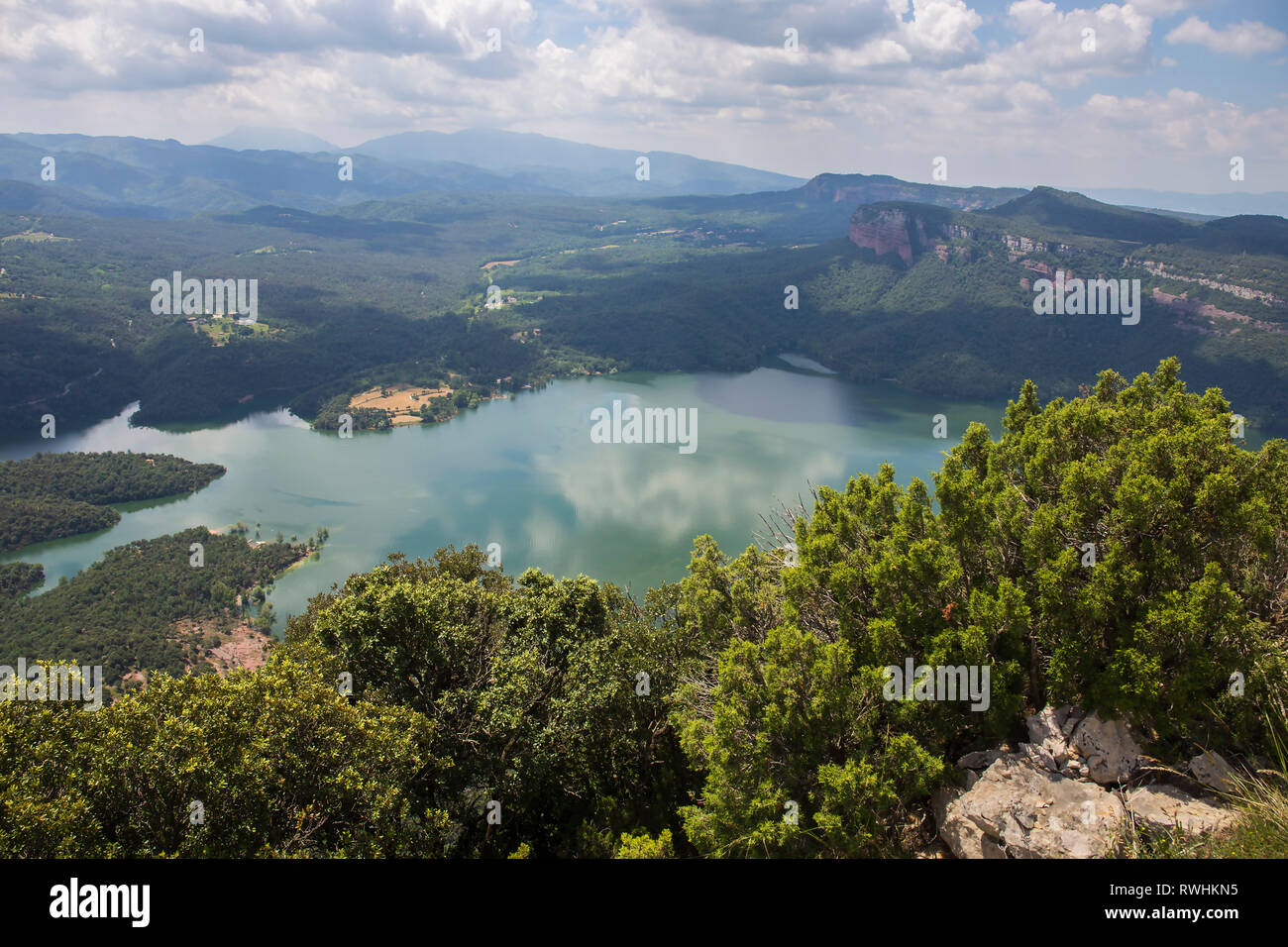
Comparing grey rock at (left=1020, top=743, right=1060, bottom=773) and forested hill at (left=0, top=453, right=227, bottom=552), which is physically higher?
grey rock at (left=1020, top=743, right=1060, bottom=773)

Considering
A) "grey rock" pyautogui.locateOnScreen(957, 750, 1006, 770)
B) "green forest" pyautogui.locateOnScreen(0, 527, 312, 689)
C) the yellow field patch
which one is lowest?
"green forest" pyautogui.locateOnScreen(0, 527, 312, 689)

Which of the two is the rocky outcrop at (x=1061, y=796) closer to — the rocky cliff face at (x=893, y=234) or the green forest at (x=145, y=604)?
the green forest at (x=145, y=604)

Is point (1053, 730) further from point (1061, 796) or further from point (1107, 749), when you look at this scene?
point (1061, 796)

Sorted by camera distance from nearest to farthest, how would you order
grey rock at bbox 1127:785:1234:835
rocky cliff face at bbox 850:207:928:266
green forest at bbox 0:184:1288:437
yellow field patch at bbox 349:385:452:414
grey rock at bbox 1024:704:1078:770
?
grey rock at bbox 1127:785:1234:835, grey rock at bbox 1024:704:1078:770, green forest at bbox 0:184:1288:437, yellow field patch at bbox 349:385:452:414, rocky cliff face at bbox 850:207:928:266

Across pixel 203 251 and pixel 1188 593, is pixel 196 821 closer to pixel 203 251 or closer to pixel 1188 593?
pixel 1188 593

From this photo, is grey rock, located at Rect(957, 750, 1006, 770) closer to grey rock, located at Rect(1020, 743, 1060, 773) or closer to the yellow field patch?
grey rock, located at Rect(1020, 743, 1060, 773)

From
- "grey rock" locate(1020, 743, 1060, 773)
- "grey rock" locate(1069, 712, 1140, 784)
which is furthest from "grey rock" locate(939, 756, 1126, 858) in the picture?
"grey rock" locate(1069, 712, 1140, 784)

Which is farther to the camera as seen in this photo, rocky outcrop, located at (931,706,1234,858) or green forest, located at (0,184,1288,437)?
green forest, located at (0,184,1288,437)
